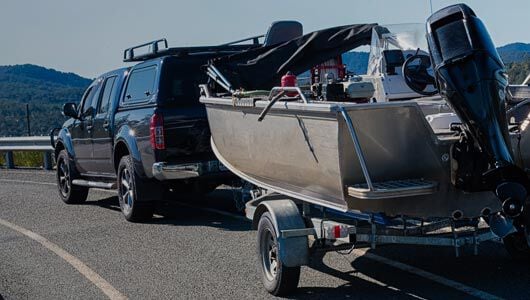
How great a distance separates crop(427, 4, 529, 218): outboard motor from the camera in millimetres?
5492

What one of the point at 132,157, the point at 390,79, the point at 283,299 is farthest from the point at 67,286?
the point at 390,79

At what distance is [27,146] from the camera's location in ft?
69.7

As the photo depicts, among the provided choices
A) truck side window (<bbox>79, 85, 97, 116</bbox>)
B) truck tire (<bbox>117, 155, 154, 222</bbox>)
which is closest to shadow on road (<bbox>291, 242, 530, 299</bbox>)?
truck tire (<bbox>117, 155, 154, 222</bbox>)

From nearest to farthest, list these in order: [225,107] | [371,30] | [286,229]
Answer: [286,229]
[225,107]
[371,30]

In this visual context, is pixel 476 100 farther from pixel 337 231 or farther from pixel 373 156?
pixel 337 231

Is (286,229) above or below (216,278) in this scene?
above

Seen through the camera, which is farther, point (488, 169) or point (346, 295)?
point (346, 295)

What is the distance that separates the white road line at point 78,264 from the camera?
7230mm

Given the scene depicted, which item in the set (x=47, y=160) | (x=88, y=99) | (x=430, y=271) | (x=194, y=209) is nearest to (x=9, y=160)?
(x=47, y=160)

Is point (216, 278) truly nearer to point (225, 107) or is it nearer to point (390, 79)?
point (225, 107)

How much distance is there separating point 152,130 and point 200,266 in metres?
2.74

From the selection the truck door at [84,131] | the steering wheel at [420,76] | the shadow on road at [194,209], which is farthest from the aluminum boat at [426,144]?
the truck door at [84,131]

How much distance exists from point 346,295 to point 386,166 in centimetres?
126

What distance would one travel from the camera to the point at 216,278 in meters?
7.43
